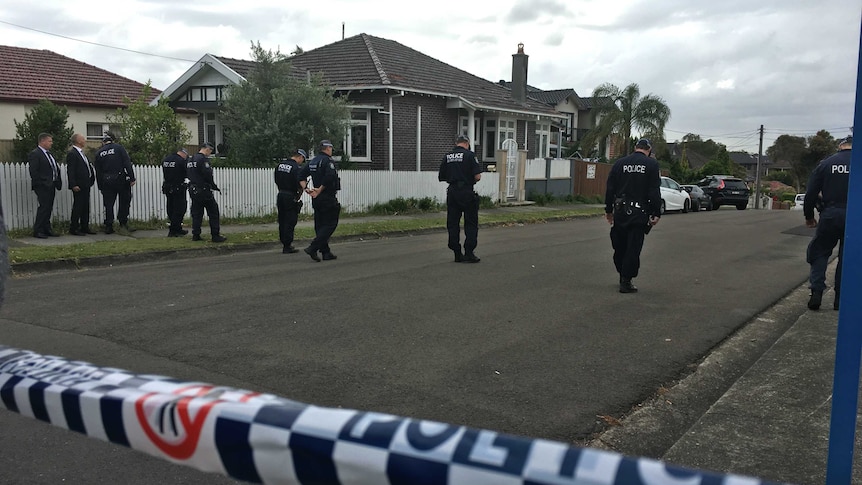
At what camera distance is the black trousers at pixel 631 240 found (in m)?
8.20

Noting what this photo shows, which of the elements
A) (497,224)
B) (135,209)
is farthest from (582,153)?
(135,209)

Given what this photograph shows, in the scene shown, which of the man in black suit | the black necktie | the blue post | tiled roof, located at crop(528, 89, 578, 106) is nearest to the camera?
the blue post

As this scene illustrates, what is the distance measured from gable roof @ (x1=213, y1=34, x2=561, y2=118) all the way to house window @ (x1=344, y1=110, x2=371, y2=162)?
Result: 1062mm

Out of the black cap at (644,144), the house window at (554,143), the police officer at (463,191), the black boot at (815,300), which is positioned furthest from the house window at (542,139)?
the black boot at (815,300)

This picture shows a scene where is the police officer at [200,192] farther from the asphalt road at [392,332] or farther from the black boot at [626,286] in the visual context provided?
the black boot at [626,286]

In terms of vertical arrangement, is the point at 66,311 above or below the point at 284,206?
below

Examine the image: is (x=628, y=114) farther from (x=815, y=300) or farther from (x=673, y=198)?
(x=815, y=300)

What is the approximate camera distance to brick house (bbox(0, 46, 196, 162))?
2341 centimetres

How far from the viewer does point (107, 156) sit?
12562mm

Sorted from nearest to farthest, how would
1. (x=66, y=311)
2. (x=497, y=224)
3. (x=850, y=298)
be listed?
(x=850, y=298), (x=66, y=311), (x=497, y=224)

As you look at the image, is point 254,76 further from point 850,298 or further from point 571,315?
point 850,298

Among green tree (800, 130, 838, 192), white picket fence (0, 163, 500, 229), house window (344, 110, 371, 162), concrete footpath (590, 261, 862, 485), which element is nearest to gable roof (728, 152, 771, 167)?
green tree (800, 130, 838, 192)

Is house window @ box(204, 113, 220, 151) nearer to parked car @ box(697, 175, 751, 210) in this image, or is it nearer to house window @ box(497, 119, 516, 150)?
house window @ box(497, 119, 516, 150)

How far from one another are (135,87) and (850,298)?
29.9 metres
